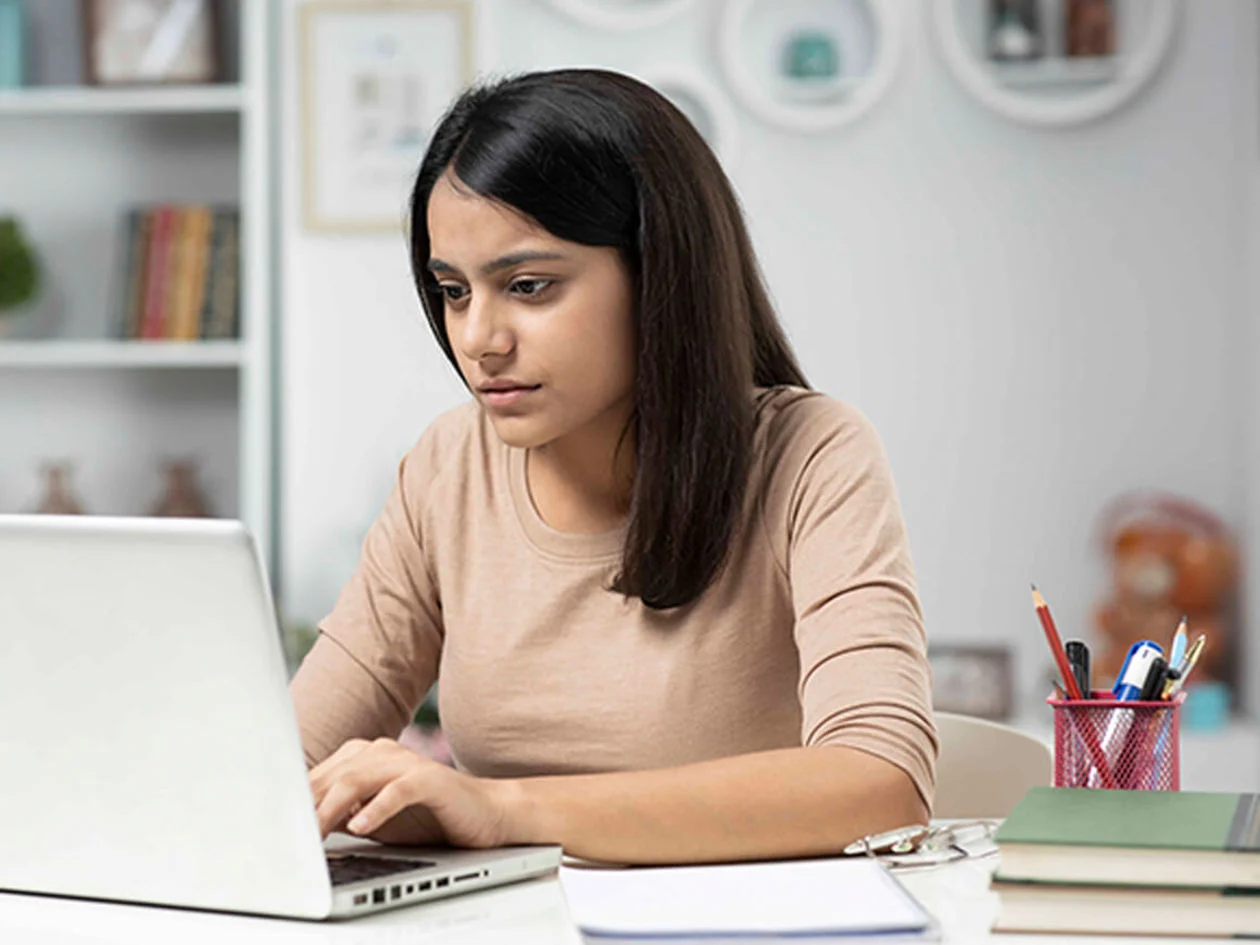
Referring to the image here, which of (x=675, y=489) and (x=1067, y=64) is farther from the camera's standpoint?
(x=1067, y=64)

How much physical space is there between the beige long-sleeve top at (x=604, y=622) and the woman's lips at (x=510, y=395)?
16 centimetres

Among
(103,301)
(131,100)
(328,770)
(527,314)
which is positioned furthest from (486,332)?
(103,301)

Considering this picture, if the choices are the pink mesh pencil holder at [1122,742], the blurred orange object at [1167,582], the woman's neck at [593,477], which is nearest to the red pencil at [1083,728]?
the pink mesh pencil holder at [1122,742]

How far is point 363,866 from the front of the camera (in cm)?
96

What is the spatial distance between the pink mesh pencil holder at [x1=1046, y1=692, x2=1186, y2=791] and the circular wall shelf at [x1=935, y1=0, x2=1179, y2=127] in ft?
6.99

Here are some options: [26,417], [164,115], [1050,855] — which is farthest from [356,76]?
[1050,855]

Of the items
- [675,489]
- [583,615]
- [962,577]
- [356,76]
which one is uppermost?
[356,76]

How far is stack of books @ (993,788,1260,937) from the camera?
83cm

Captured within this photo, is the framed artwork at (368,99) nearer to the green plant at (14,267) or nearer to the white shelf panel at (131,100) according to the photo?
the white shelf panel at (131,100)

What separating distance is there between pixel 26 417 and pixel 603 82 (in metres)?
2.28

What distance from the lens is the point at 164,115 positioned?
3248mm

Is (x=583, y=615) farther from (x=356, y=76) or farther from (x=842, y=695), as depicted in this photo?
(x=356, y=76)

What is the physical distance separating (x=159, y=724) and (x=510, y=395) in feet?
1.68

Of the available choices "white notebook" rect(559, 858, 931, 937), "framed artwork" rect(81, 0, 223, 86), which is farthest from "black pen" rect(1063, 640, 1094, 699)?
"framed artwork" rect(81, 0, 223, 86)
